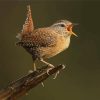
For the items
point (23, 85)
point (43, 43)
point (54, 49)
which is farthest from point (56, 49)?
point (23, 85)

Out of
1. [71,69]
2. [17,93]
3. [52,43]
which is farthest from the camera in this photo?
[71,69]

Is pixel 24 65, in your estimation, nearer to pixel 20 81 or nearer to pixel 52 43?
pixel 52 43

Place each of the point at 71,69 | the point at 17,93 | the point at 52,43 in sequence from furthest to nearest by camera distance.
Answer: the point at 71,69
the point at 52,43
the point at 17,93

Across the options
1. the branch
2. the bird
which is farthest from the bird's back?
the branch

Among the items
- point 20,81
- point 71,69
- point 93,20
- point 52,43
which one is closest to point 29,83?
point 20,81

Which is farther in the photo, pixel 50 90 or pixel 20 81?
pixel 50 90

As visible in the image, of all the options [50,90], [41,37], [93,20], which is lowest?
[50,90]

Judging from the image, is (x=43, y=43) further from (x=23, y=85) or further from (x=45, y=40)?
(x=23, y=85)

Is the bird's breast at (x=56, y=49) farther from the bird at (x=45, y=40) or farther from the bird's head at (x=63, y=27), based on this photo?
the bird's head at (x=63, y=27)
